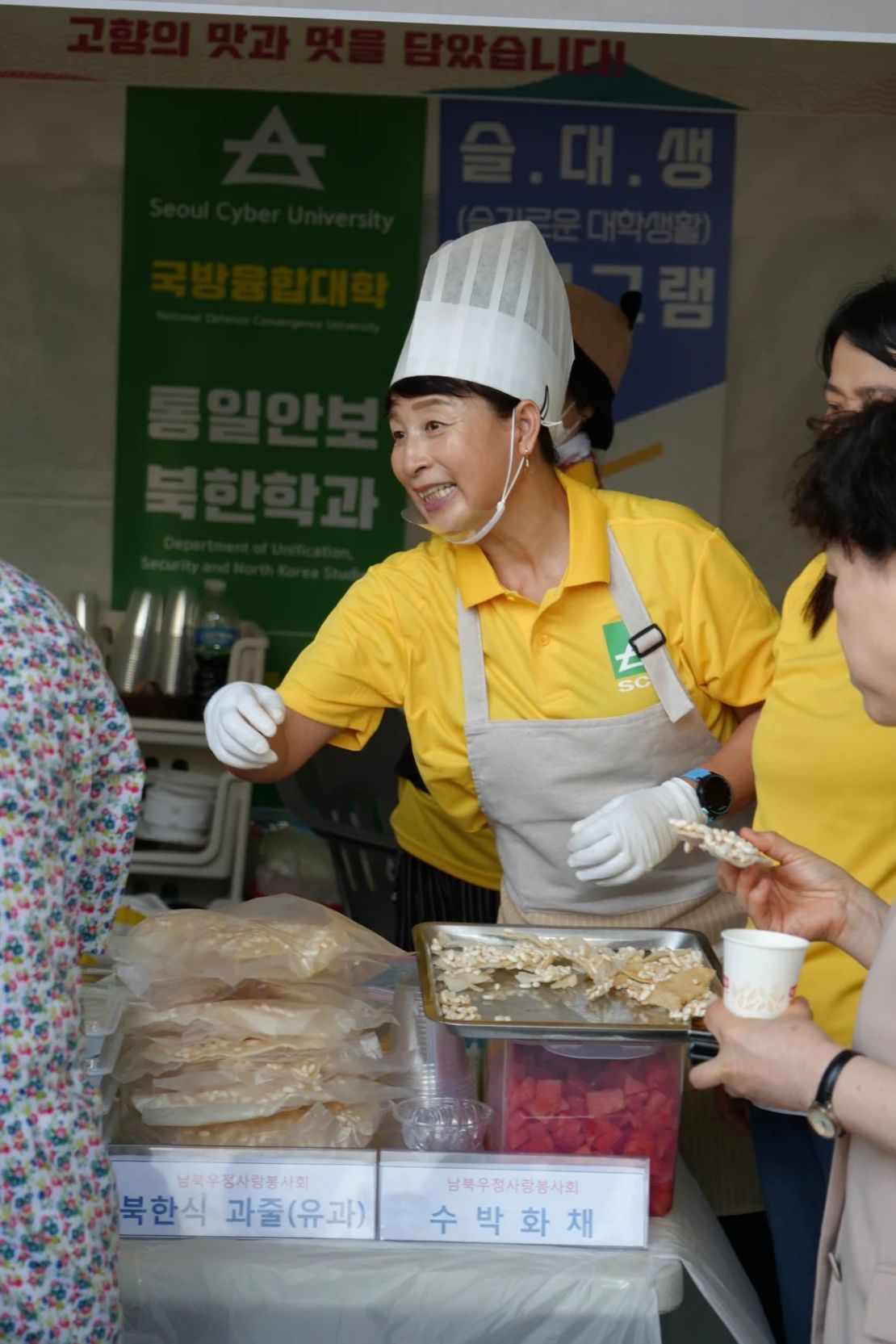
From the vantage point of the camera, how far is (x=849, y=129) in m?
4.23

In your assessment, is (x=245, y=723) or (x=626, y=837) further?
(x=245, y=723)

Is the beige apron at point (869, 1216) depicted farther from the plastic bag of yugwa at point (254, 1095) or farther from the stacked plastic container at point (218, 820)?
the stacked plastic container at point (218, 820)

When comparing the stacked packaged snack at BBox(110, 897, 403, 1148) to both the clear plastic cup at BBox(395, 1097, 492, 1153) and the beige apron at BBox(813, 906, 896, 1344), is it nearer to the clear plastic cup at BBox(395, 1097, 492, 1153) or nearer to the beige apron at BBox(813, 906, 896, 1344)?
the clear plastic cup at BBox(395, 1097, 492, 1153)

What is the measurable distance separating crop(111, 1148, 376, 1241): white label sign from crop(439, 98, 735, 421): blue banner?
10.4ft

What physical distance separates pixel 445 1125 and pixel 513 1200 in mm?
105

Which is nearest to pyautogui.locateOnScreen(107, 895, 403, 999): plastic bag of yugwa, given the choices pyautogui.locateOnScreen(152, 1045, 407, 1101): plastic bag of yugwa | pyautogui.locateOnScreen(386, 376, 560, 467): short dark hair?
pyautogui.locateOnScreen(152, 1045, 407, 1101): plastic bag of yugwa

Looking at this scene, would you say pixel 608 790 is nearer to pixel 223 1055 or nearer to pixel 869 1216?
pixel 223 1055

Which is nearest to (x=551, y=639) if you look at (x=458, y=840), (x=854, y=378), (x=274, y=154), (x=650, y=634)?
(x=650, y=634)

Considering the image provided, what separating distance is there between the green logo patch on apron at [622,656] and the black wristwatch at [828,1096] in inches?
41.6

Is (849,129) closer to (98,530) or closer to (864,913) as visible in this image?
(98,530)

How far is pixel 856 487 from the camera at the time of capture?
126cm

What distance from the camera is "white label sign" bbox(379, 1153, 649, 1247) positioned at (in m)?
1.54

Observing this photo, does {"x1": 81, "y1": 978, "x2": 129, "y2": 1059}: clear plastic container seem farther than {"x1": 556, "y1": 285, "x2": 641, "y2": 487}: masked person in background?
No

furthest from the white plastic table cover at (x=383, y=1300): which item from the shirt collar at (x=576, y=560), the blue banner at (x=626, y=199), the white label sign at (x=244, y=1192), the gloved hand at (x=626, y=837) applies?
the blue banner at (x=626, y=199)
